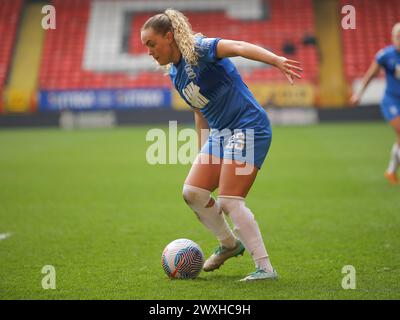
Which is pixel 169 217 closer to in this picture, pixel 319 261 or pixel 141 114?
pixel 319 261

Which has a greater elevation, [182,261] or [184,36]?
[184,36]

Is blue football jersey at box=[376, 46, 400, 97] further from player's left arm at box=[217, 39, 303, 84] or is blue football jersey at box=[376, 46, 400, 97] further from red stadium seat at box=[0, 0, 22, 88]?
red stadium seat at box=[0, 0, 22, 88]

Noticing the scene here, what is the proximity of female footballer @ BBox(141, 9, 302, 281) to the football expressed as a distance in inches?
13.0

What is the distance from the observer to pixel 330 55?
94.3ft

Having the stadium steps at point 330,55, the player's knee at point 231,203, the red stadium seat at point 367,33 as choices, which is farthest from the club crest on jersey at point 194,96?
the red stadium seat at point 367,33

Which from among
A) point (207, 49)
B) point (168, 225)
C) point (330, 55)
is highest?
point (330, 55)

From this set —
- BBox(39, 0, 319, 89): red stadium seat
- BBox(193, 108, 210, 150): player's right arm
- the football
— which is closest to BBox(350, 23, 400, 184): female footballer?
BBox(193, 108, 210, 150): player's right arm

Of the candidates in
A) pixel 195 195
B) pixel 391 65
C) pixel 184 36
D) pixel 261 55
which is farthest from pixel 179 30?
pixel 391 65

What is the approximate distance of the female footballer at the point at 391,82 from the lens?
35.1 ft

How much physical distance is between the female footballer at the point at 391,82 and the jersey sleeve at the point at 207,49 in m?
5.80

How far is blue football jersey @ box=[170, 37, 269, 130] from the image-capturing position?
5383mm

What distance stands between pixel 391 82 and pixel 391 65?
37 centimetres

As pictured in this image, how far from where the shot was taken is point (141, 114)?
83.5ft

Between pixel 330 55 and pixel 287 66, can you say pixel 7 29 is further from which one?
pixel 287 66
